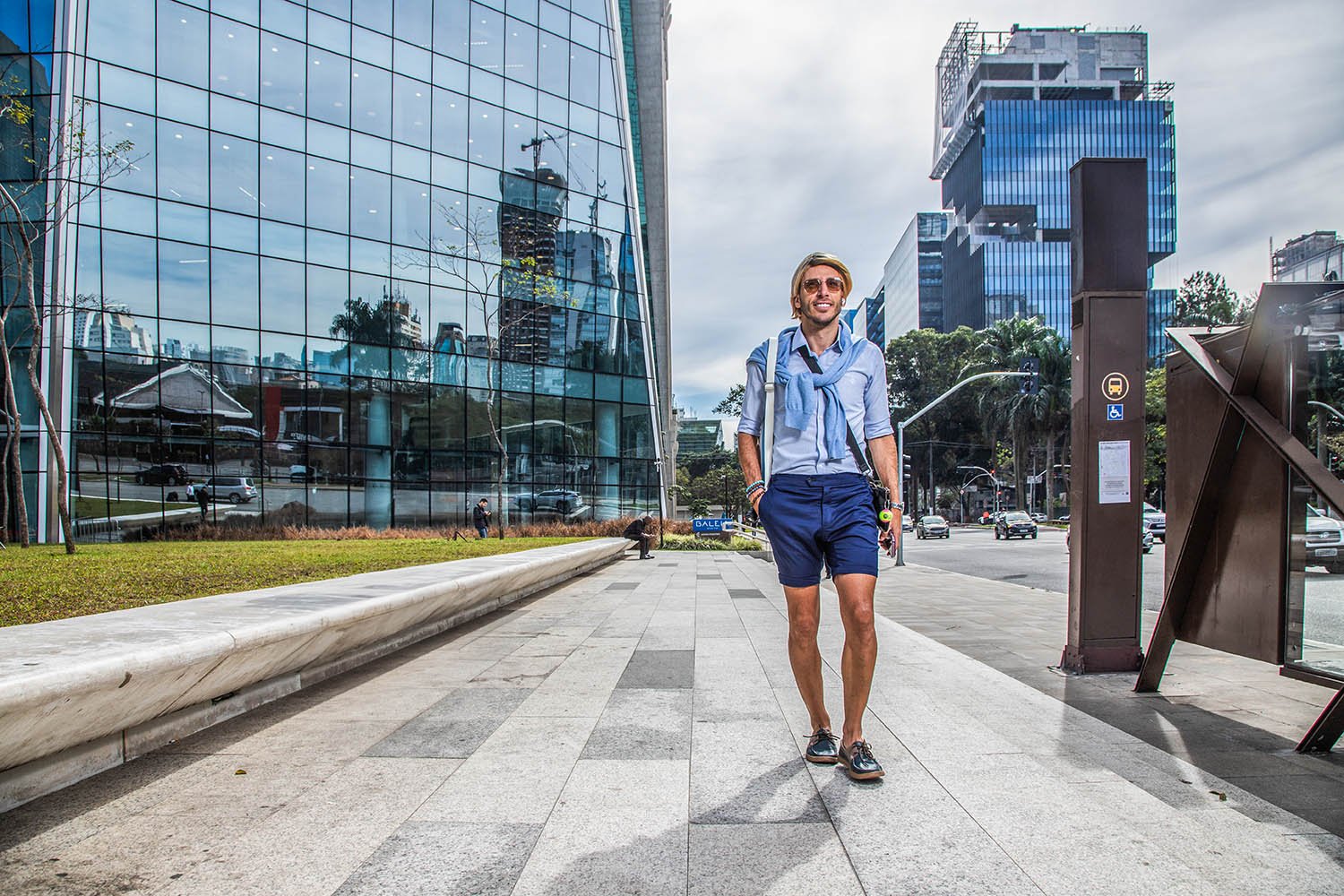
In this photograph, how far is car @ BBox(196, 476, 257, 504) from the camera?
2675 cm

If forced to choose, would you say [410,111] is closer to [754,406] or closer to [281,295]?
[281,295]

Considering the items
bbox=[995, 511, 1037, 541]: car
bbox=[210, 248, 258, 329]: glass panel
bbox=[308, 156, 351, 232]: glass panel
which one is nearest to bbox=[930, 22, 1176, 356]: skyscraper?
bbox=[995, 511, 1037, 541]: car

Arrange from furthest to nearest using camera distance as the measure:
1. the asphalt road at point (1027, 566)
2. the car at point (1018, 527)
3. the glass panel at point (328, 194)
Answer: the car at point (1018, 527) → the glass panel at point (328, 194) → the asphalt road at point (1027, 566)

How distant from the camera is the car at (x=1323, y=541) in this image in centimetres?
439

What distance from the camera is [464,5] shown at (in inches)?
1281

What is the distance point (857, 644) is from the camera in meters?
3.60

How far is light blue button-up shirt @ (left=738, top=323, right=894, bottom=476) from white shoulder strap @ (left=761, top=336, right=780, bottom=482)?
0.08ft

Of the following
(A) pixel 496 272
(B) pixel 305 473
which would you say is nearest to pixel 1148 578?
(A) pixel 496 272

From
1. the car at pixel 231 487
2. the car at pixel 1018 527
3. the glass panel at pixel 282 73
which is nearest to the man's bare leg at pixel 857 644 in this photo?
the car at pixel 231 487

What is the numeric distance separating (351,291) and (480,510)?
8.67 metres

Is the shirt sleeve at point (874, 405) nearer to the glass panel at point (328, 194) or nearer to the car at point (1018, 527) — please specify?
the glass panel at point (328, 194)

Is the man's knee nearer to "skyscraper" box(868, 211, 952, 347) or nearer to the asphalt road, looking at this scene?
the asphalt road

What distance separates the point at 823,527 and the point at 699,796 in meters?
1.12

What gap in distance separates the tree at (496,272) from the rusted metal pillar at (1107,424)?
25.5 m
